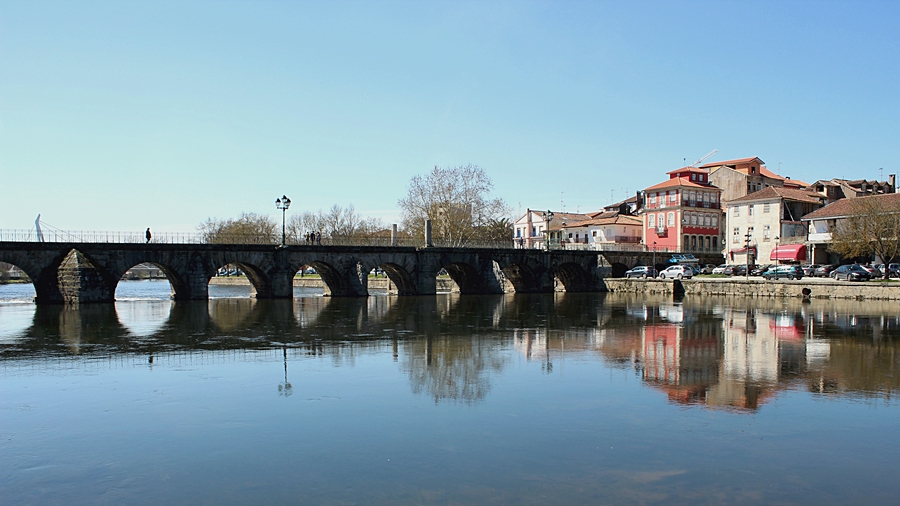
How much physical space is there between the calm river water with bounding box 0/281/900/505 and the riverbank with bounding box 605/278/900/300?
24726 mm

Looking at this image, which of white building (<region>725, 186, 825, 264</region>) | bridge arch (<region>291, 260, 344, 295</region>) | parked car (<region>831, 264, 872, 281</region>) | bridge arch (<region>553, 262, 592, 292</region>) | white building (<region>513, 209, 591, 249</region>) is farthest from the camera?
white building (<region>513, 209, 591, 249</region>)

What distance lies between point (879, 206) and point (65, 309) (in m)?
55.8

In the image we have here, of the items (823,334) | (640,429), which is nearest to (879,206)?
(823,334)

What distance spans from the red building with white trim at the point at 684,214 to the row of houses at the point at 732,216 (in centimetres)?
11

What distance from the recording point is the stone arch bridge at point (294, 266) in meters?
42.5

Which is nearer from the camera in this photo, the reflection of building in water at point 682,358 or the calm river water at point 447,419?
the calm river water at point 447,419

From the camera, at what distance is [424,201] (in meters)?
81.0

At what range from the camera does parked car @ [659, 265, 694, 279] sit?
63.9 meters

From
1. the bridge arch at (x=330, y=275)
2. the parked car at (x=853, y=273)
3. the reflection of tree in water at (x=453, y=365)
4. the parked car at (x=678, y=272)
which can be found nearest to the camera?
the reflection of tree in water at (x=453, y=365)

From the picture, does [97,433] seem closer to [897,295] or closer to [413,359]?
[413,359]

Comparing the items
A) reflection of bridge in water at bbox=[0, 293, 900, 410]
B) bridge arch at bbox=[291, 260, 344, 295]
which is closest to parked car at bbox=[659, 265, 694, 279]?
reflection of bridge in water at bbox=[0, 293, 900, 410]

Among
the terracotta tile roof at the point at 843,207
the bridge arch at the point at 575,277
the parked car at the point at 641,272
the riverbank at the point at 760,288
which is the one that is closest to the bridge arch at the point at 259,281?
the riverbank at the point at 760,288

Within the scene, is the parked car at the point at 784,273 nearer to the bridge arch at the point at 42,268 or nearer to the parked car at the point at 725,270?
the parked car at the point at 725,270

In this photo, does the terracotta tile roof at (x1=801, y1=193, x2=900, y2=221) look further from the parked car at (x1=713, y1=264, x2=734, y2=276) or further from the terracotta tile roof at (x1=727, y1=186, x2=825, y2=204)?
the parked car at (x1=713, y1=264, x2=734, y2=276)
